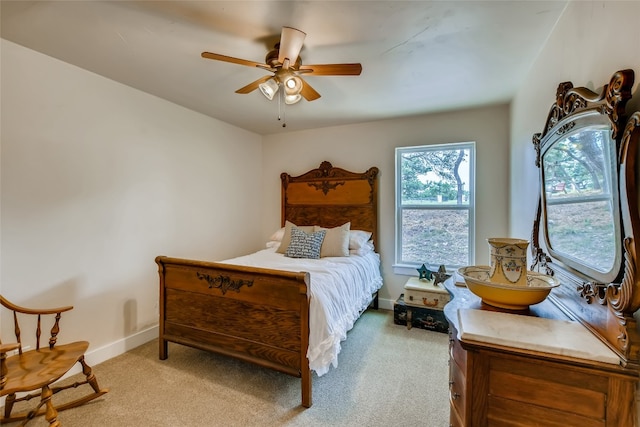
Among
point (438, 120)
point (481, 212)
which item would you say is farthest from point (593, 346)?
point (438, 120)

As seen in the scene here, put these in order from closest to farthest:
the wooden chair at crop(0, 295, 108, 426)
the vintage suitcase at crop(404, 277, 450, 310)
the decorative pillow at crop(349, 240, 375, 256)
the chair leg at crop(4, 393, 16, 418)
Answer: the wooden chair at crop(0, 295, 108, 426) → the chair leg at crop(4, 393, 16, 418) → the vintage suitcase at crop(404, 277, 450, 310) → the decorative pillow at crop(349, 240, 375, 256)

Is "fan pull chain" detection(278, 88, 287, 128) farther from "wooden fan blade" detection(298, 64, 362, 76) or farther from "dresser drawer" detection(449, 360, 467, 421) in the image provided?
"dresser drawer" detection(449, 360, 467, 421)

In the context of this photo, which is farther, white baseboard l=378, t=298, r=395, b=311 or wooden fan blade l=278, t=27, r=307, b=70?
white baseboard l=378, t=298, r=395, b=311

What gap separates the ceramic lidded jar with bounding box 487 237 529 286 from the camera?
127cm

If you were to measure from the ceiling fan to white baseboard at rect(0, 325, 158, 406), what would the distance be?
2491mm

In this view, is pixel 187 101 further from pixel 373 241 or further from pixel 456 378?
pixel 456 378

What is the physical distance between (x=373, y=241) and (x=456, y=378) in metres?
2.46

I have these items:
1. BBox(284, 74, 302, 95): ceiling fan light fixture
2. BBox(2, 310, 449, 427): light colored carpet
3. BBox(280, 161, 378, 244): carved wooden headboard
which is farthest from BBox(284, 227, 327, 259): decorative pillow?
BBox(284, 74, 302, 95): ceiling fan light fixture

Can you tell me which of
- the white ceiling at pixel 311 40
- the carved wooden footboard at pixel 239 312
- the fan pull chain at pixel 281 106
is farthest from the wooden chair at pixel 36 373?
the fan pull chain at pixel 281 106

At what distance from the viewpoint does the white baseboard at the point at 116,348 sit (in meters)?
2.32

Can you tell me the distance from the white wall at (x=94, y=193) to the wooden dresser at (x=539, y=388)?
2.80 metres

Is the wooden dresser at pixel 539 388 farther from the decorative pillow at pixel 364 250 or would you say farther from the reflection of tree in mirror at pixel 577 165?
the decorative pillow at pixel 364 250

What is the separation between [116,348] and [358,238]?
8.65ft

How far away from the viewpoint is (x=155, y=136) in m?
2.86
